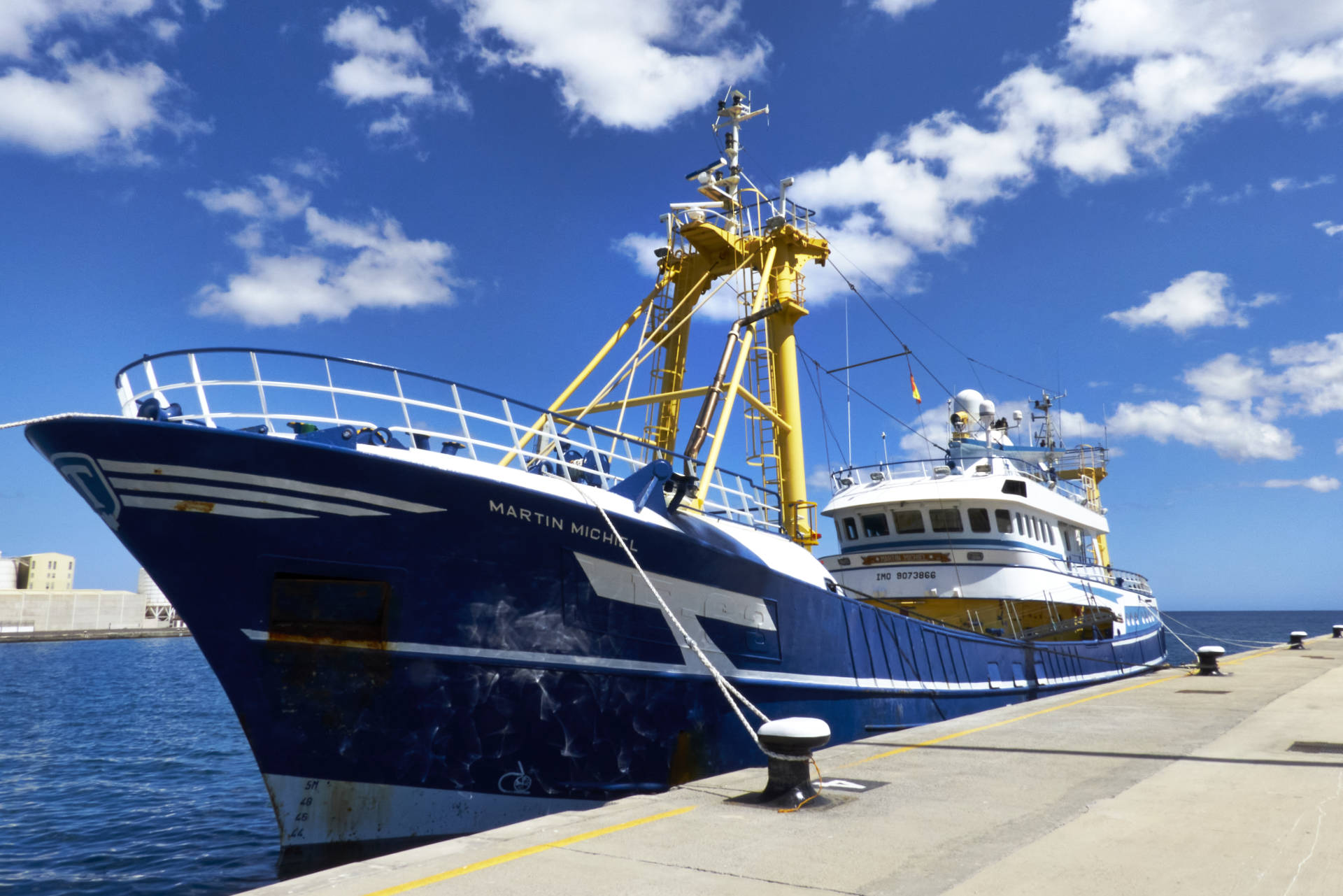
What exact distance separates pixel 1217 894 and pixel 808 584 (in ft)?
21.2

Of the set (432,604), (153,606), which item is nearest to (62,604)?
(153,606)

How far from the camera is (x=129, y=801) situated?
507 inches

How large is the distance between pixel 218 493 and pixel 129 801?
964 cm

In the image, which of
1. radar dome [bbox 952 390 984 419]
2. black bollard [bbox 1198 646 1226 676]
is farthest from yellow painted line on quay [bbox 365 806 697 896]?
radar dome [bbox 952 390 984 419]

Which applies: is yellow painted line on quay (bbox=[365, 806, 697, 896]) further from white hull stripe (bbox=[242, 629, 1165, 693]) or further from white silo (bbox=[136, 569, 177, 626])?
white silo (bbox=[136, 569, 177, 626])

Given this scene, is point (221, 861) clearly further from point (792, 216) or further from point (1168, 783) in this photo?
point (792, 216)

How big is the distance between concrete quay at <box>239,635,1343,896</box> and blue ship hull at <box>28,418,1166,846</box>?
1.66 meters

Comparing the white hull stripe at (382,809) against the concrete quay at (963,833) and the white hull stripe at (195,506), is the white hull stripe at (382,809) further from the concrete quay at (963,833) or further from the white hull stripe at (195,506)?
the white hull stripe at (195,506)

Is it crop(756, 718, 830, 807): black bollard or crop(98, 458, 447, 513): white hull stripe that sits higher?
crop(98, 458, 447, 513): white hull stripe

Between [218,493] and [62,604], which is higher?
[62,604]

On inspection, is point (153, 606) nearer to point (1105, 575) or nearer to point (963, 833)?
point (1105, 575)

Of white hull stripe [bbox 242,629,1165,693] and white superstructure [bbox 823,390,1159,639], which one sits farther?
white superstructure [bbox 823,390,1159,639]

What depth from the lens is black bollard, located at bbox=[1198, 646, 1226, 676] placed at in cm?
1566

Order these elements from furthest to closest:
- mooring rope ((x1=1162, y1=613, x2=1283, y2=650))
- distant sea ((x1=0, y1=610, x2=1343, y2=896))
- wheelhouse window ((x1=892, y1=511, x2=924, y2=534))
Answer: mooring rope ((x1=1162, y1=613, x2=1283, y2=650)) < wheelhouse window ((x1=892, y1=511, x2=924, y2=534)) < distant sea ((x1=0, y1=610, x2=1343, y2=896))
